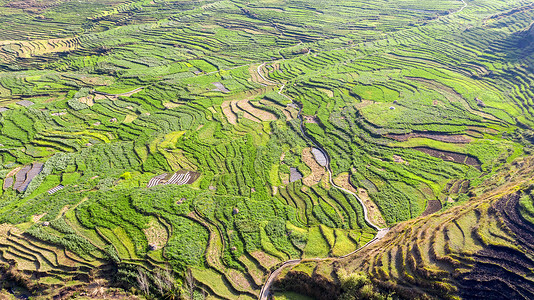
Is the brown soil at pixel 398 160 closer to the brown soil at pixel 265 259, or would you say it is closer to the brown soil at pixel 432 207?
the brown soil at pixel 432 207

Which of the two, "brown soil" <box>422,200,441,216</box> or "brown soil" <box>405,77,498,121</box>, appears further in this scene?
"brown soil" <box>405,77,498,121</box>

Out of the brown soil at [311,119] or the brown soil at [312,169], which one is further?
the brown soil at [311,119]

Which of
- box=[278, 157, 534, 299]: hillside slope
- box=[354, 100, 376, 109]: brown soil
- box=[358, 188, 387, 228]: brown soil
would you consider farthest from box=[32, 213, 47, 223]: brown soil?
box=[354, 100, 376, 109]: brown soil

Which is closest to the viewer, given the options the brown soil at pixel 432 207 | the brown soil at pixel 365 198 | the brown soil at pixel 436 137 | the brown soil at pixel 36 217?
the brown soil at pixel 36 217

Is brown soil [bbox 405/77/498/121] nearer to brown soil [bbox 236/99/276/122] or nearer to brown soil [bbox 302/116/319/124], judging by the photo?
brown soil [bbox 302/116/319/124]

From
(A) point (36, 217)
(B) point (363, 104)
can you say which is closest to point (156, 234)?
(A) point (36, 217)

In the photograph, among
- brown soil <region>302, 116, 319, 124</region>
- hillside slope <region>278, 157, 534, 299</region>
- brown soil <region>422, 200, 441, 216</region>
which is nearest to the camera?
hillside slope <region>278, 157, 534, 299</region>

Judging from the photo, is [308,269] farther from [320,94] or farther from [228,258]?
[320,94]

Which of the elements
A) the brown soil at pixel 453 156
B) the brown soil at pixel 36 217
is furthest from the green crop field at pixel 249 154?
the brown soil at pixel 36 217
